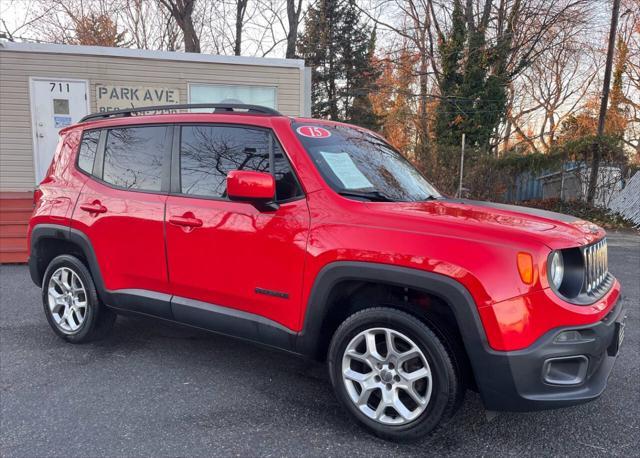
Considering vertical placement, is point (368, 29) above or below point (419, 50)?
above

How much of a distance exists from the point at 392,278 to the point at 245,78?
933 cm

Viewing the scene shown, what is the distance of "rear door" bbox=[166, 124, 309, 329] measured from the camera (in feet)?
9.37

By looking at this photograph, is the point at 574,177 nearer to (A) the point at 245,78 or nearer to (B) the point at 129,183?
(A) the point at 245,78

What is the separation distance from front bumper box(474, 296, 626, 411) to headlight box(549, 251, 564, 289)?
0.76 feet

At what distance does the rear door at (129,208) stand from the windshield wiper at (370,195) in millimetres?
1367

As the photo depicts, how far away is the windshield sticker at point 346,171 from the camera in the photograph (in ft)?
9.69

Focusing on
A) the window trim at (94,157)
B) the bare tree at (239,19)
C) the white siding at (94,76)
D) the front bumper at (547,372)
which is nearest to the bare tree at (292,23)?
the bare tree at (239,19)

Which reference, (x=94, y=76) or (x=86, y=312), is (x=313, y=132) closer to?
(x=86, y=312)

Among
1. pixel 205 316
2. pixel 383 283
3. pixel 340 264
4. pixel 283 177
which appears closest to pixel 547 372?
pixel 383 283

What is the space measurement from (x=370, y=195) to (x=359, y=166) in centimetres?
32

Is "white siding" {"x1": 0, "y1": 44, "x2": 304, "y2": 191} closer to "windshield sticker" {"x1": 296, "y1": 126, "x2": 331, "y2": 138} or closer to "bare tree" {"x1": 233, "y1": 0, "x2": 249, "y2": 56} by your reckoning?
"windshield sticker" {"x1": 296, "y1": 126, "x2": 331, "y2": 138}

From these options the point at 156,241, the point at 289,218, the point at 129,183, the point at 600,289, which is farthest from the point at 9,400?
the point at 600,289

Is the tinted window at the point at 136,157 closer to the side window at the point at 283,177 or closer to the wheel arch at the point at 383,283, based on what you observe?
the side window at the point at 283,177

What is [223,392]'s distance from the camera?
320 centimetres
